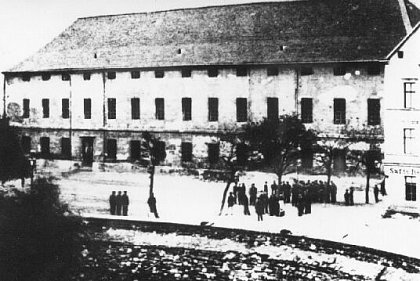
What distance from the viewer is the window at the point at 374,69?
24.2 ft

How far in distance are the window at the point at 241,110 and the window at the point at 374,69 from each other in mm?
1669

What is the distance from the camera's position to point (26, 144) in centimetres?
826

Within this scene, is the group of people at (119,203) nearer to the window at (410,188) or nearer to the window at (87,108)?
the window at (87,108)

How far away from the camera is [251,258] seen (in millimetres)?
7383

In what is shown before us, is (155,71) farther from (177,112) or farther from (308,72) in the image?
(308,72)

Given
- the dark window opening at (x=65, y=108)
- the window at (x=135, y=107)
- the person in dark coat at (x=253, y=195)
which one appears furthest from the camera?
the dark window opening at (x=65, y=108)

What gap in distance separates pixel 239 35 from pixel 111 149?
2430 mm

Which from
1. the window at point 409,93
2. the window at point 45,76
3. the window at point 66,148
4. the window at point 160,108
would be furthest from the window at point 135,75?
the window at point 409,93

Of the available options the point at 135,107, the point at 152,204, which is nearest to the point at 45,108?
the point at 135,107

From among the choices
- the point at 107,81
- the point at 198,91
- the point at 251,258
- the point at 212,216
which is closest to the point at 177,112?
the point at 198,91

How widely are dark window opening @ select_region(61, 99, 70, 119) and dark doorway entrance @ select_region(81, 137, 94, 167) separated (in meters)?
0.41

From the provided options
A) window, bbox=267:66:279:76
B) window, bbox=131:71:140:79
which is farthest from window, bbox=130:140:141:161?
window, bbox=267:66:279:76

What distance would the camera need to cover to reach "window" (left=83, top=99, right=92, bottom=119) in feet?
28.0

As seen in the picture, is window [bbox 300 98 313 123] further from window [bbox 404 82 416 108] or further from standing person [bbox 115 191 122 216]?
standing person [bbox 115 191 122 216]
